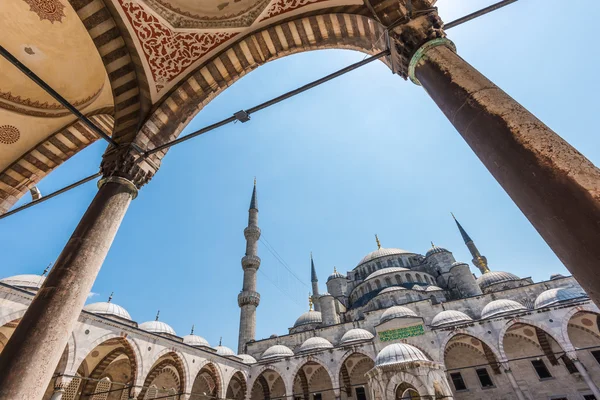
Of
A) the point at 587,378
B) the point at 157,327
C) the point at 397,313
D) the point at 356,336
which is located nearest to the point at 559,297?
the point at 587,378

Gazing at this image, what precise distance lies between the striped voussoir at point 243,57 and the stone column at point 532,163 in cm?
221

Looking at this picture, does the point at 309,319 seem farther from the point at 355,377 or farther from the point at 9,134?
the point at 9,134

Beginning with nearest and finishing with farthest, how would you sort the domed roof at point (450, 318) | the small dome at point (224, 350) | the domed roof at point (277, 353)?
the domed roof at point (450, 318), the domed roof at point (277, 353), the small dome at point (224, 350)

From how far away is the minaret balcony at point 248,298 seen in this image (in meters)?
21.9

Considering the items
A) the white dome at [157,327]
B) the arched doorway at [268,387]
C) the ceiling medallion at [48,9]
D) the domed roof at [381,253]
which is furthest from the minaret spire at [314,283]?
the ceiling medallion at [48,9]

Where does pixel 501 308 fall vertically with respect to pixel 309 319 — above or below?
below

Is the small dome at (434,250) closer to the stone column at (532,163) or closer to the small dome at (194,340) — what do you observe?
the small dome at (194,340)

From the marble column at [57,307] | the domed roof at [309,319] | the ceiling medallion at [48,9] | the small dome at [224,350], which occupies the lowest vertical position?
the marble column at [57,307]

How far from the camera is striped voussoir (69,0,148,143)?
427 cm

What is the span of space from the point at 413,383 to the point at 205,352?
34.0 feet

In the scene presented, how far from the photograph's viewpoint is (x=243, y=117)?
3791 mm

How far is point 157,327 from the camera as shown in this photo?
17.2 m

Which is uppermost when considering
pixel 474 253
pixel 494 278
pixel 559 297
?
pixel 474 253

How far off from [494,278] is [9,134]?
2777 cm
